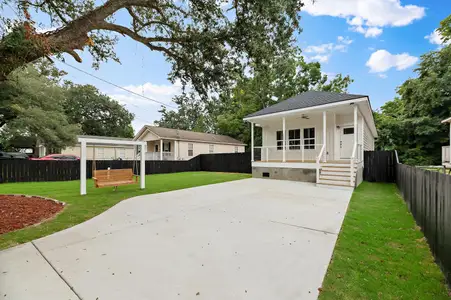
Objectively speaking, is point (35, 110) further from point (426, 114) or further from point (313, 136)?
point (426, 114)

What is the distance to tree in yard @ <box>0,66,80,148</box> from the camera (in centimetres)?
1627

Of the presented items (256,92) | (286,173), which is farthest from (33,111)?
(286,173)

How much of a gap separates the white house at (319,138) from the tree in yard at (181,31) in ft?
17.3

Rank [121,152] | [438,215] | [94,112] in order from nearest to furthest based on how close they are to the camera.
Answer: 1. [438,215]
2. [121,152]
3. [94,112]

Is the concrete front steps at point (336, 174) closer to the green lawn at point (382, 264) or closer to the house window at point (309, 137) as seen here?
the house window at point (309, 137)

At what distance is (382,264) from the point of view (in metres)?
2.63

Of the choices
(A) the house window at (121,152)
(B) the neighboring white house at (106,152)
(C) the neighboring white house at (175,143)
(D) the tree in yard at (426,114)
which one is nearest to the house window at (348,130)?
(D) the tree in yard at (426,114)

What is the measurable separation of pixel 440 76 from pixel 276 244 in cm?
2333

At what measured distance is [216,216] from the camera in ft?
15.5

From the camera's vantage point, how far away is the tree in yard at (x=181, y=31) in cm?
430

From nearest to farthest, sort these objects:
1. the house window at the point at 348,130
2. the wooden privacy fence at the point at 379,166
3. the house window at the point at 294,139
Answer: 1. the wooden privacy fence at the point at 379,166
2. the house window at the point at 348,130
3. the house window at the point at 294,139

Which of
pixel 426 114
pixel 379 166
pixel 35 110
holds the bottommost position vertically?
pixel 379 166

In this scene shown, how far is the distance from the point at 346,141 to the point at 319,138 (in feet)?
4.57

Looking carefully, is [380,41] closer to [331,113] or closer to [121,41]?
[331,113]
